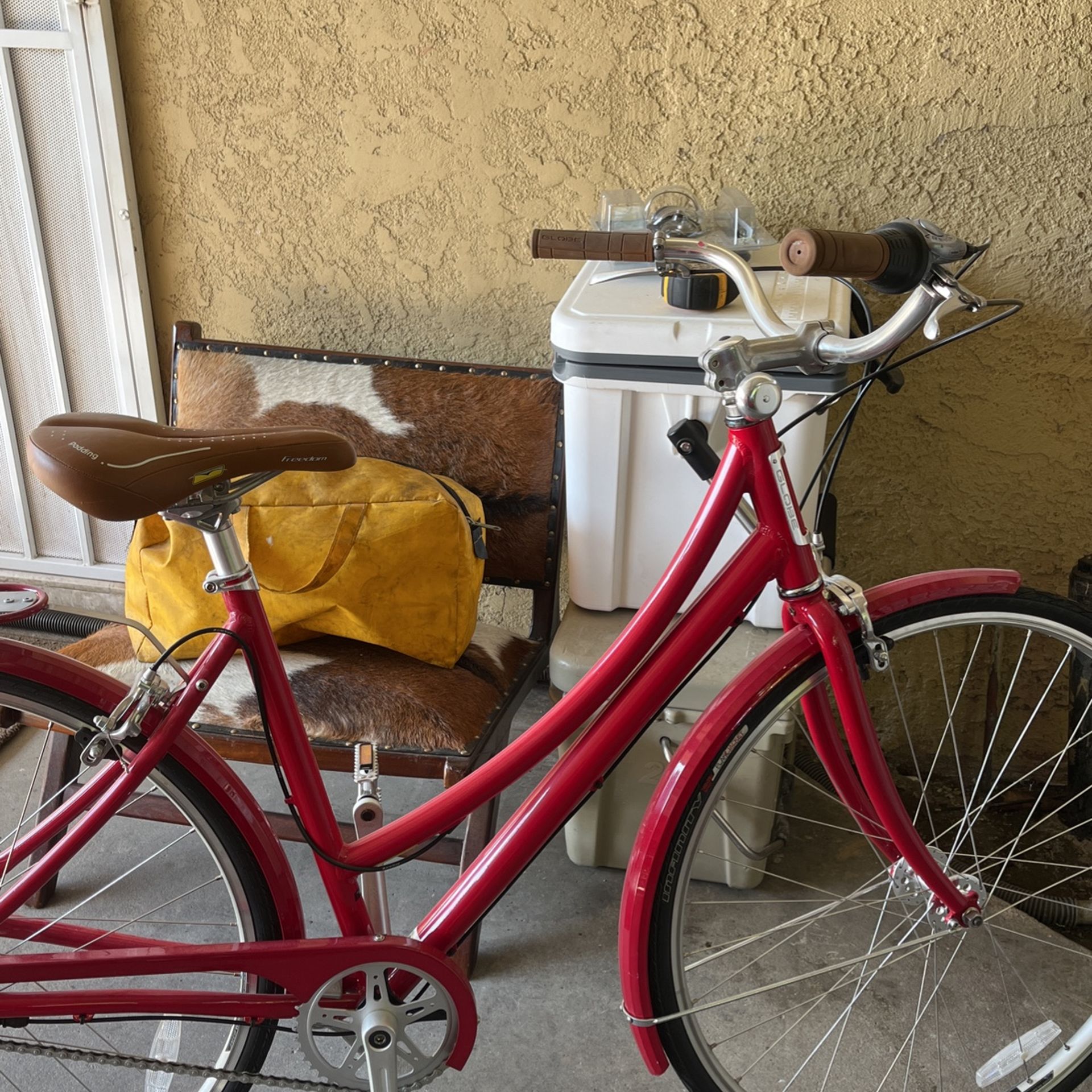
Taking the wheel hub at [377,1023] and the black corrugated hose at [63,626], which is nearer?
the wheel hub at [377,1023]

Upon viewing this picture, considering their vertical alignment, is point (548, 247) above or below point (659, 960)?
above

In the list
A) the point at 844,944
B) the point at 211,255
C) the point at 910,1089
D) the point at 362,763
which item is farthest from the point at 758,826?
the point at 211,255

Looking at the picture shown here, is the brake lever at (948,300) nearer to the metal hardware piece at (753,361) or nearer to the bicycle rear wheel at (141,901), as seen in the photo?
the metal hardware piece at (753,361)

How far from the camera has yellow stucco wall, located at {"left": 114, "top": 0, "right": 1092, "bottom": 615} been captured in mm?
1752

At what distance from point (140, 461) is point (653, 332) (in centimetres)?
74

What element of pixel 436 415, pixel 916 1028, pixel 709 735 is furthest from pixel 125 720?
pixel 916 1028

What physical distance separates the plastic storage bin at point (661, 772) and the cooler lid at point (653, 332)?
1.37 feet

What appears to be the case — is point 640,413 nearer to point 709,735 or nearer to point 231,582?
point 709,735

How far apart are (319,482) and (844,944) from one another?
114 centimetres

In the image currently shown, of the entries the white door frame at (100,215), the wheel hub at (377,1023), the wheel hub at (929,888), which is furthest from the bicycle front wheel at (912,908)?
the white door frame at (100,215)

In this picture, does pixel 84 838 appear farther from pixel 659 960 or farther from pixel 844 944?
pixel 844 944

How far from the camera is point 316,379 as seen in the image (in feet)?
6.26

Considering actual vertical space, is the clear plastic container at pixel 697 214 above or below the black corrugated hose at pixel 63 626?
above

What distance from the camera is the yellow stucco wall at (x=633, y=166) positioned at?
1752 millimetres
